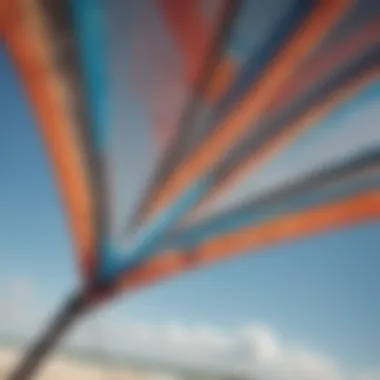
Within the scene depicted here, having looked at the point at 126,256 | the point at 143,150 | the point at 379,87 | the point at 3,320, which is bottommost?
the point at 3,320

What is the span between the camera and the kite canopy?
1.01 metres

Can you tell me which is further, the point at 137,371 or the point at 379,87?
the point at 379,87

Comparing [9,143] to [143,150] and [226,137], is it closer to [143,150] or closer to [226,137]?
[143,150]

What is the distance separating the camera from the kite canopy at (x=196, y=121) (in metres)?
1.01

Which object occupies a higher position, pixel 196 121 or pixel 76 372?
pixel 196 121

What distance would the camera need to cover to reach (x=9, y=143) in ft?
3.35

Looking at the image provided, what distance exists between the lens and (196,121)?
105 cm

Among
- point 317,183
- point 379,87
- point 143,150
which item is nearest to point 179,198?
point 143,150

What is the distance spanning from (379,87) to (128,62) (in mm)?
331

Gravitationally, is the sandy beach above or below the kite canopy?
below

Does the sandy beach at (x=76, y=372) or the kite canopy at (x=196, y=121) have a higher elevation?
the kite canopy at (x=196, y=121)

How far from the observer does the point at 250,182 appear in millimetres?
1064

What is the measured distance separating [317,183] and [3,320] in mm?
423

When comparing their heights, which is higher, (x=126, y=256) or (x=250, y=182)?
(x=250, y=182)
